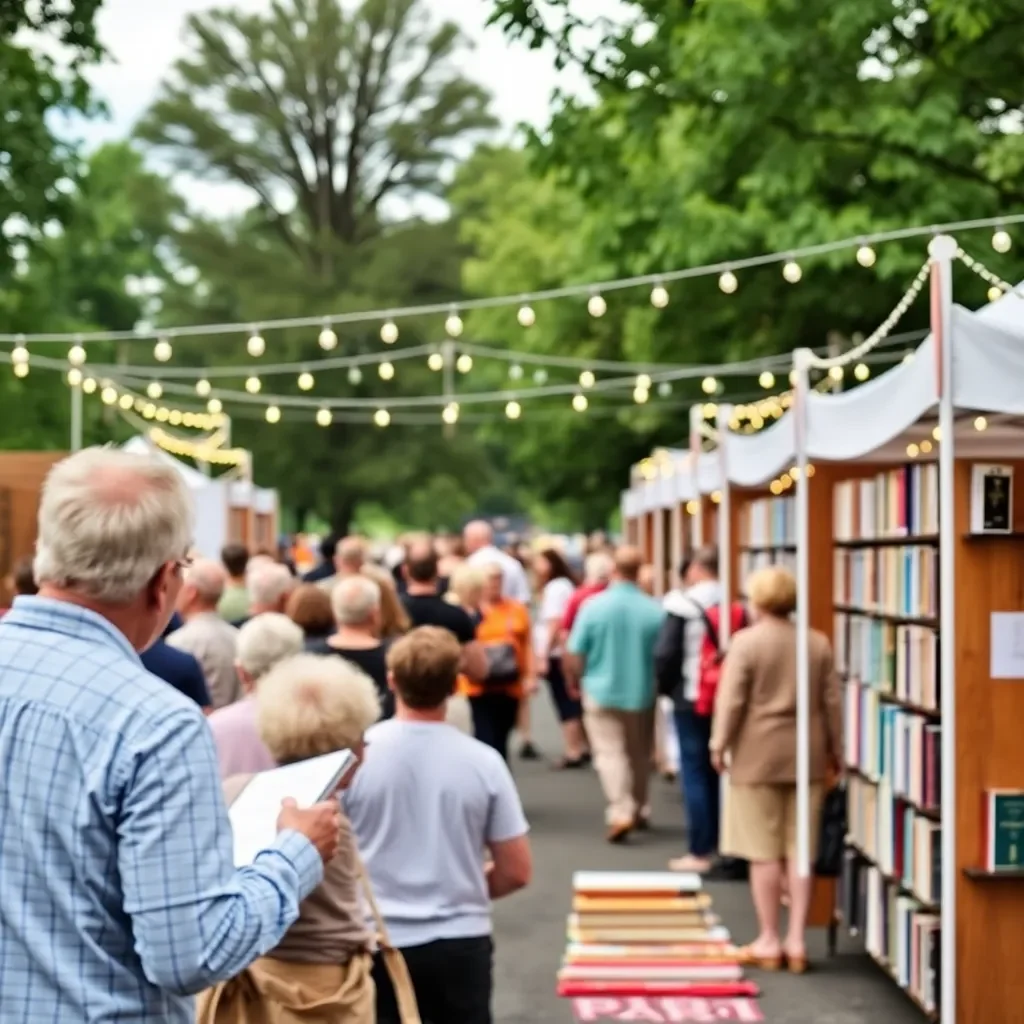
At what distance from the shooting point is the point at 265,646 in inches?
273

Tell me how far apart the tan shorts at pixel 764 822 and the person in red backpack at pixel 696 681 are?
257cm

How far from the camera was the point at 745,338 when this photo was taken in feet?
73.6

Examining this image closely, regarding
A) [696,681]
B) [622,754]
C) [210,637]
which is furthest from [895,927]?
[622,754]

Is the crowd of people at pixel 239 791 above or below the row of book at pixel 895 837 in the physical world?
above

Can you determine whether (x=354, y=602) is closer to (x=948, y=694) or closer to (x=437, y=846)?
(x=948, y=694)

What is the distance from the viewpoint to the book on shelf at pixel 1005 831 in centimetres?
780

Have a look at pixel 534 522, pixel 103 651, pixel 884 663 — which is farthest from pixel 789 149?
pixel 534 522

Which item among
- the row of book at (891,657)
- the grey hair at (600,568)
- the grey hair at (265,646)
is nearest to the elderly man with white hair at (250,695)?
the grey hair at (265,646)

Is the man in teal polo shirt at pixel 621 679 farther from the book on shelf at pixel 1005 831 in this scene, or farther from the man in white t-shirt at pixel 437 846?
the man in white t-shirt at pixel 437 846

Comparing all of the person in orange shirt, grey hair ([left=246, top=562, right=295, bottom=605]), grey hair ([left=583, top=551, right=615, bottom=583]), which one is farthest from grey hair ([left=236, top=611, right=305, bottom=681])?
grey hair ([left=583, top=551, right=615, bottom=583])

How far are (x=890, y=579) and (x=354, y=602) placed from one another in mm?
2527

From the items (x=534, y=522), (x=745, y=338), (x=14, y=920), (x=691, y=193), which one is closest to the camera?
(x=14, y=920)

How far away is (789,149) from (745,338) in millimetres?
5377

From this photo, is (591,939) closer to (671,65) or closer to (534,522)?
(671,65)
